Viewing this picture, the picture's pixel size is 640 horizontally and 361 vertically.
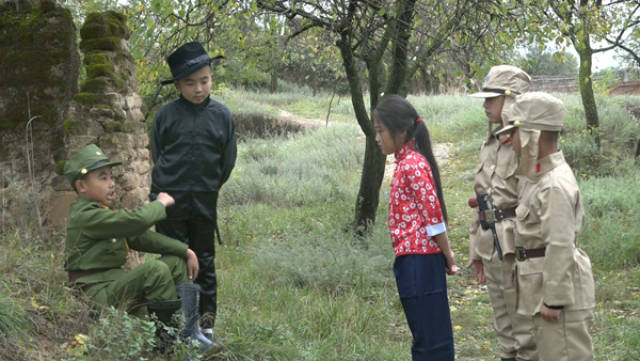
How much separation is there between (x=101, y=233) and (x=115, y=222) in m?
0.13

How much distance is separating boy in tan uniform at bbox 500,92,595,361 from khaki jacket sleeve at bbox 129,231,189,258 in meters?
2.04

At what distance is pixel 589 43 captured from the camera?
12789 mm

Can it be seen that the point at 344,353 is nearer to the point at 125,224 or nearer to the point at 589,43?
the point at 125,224

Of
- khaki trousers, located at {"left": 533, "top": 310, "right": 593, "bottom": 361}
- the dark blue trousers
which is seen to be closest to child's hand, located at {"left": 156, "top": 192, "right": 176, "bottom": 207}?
the dark blue trousers

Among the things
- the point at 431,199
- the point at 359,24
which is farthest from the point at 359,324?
the point at 359,24

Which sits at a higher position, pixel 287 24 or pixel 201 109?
pixel 287 24

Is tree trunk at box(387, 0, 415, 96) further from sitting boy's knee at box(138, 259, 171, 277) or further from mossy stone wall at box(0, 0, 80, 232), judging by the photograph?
sitting boy's knee at box(138, 259, 171, 277)

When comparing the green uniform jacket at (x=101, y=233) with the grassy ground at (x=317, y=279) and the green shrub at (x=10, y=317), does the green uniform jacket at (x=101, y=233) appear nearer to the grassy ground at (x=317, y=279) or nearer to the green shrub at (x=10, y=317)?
the grassy ground at (x=317, y=279)

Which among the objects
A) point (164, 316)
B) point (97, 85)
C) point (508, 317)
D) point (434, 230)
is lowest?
point (508, 317)

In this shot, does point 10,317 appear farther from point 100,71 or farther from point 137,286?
point 100,71

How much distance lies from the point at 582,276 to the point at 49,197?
473 cm

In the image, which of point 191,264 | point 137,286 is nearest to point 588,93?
point 191,264

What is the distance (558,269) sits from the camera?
10.4 feet

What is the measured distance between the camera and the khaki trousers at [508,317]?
395 centimetres
